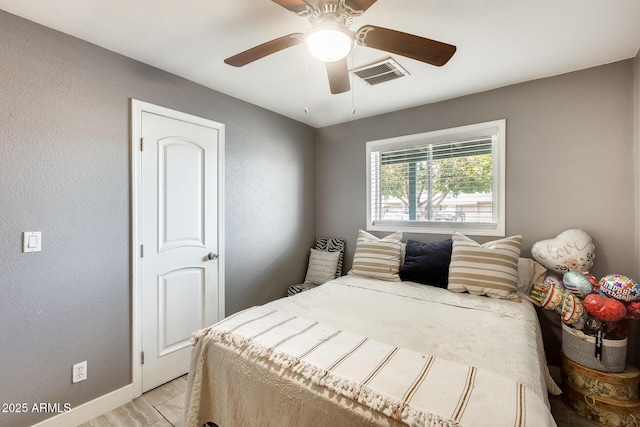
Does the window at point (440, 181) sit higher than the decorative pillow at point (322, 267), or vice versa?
the window at point (440, 181)

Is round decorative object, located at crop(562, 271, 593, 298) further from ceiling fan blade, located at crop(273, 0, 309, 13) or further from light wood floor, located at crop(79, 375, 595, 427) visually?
ceiling fan blade, located at crop(273, 0, 309, 13)

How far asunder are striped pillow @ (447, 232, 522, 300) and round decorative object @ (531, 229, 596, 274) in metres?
0.18

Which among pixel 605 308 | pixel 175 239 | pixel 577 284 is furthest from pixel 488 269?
pixel 175 239

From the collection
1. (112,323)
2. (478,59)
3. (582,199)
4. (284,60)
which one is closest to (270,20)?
(284,60)

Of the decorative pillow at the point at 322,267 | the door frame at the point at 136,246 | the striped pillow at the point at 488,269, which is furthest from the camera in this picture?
the decorative pillow at the point at 322,267

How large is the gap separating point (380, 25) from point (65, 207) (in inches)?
87.9

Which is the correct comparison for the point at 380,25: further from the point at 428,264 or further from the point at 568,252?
the point at 568,252

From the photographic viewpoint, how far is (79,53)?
A: 1807 mm

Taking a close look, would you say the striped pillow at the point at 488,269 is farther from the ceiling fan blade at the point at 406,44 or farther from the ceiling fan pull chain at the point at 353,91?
the ceiling fan pull chain at the point at 353,91

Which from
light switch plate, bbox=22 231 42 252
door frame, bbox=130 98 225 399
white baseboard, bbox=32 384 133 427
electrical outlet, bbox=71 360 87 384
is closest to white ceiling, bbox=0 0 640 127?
door frame, bbox=130 98 225 399

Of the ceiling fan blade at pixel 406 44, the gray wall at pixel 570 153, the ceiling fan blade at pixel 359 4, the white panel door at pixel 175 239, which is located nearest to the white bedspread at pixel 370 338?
the gray wall at pixel 570 153

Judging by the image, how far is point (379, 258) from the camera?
2.75 meters

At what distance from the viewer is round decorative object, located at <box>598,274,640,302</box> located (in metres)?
1.67

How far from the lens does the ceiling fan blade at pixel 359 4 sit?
122 centimetres
